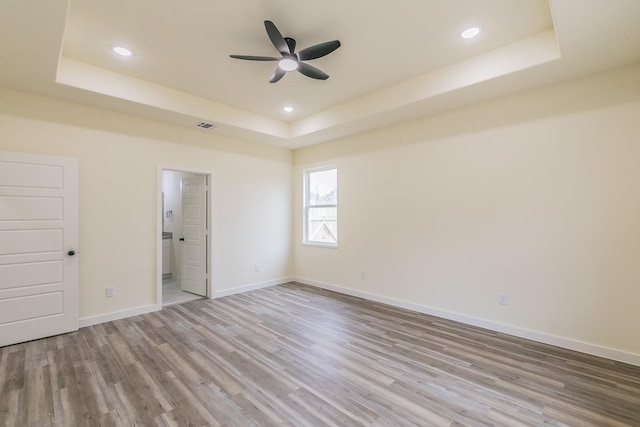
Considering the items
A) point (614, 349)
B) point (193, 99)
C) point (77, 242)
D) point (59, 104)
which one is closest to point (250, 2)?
point (193, 99)

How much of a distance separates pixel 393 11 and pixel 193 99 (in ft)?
9.61

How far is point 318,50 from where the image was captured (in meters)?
2.63

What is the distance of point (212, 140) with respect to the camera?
491 cm

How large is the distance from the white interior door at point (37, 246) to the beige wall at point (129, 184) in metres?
0.18

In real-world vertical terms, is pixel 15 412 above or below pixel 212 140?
below

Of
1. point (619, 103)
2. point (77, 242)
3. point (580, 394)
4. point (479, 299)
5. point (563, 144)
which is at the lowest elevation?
point (580, 394)

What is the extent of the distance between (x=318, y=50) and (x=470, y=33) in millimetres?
1460

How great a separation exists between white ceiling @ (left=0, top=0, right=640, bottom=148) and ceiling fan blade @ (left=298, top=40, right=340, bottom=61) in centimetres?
23

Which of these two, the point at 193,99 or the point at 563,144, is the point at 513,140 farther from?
the point at 193,99

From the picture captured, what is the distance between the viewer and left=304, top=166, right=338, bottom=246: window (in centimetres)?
551

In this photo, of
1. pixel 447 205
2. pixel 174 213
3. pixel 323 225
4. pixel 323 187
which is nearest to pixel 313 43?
pixel 447 205

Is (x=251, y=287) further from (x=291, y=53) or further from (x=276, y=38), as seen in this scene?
(x=276, y=38)

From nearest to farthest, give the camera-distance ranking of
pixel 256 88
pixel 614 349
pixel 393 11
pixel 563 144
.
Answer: pixel 393 11 < pixel 614 349 < pixel 563 144 < pixel 256 88

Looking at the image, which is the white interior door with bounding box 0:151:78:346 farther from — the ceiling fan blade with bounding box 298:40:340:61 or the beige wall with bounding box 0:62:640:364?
the ceiling fan blade with bounding box 298:40:340:61
